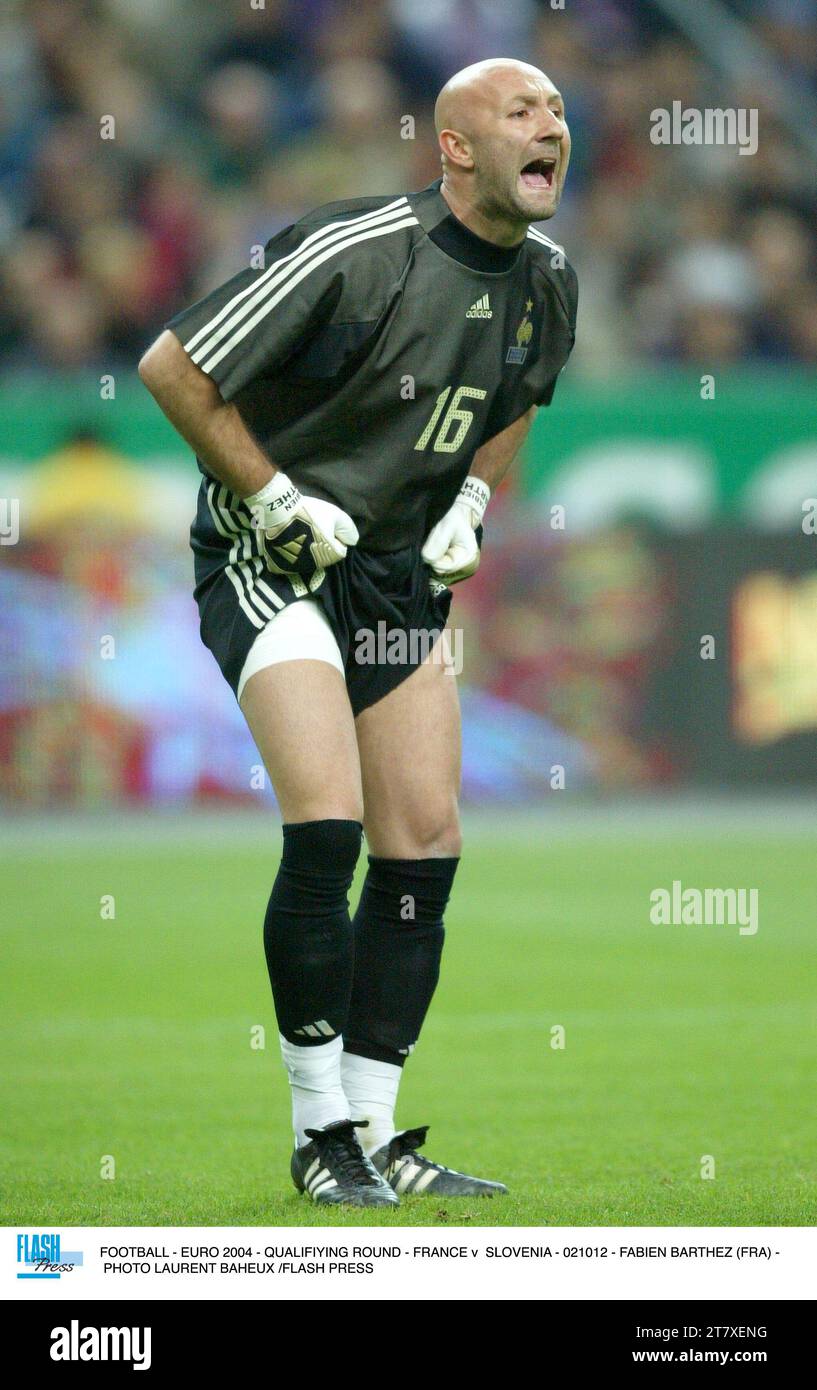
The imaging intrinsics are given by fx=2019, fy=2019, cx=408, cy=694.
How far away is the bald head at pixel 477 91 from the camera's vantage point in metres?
4.04

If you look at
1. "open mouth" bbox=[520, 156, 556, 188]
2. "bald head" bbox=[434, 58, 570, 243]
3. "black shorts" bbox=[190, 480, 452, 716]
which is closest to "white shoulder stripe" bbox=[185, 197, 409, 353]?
"bald head" bbox=[434, 58, 570, 243]

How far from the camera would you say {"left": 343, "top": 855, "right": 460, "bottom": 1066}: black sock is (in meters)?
4.24

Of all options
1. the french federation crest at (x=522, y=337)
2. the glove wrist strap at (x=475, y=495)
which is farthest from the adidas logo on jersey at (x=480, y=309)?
the glove wrist strap at (x=475, y=495)

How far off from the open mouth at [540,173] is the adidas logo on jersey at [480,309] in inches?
10.1

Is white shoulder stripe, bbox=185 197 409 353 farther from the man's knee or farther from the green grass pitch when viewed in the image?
the green grass pitch

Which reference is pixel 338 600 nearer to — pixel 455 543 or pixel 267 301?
pixel 455 543

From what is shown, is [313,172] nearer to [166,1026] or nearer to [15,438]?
[15,438]

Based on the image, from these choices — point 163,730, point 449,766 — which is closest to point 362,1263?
point 449,766

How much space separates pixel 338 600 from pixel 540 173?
95 centimetres

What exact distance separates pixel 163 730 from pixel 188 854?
1949 mm

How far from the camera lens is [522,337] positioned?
430 cm

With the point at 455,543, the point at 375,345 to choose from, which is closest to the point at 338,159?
the point at 455,543
